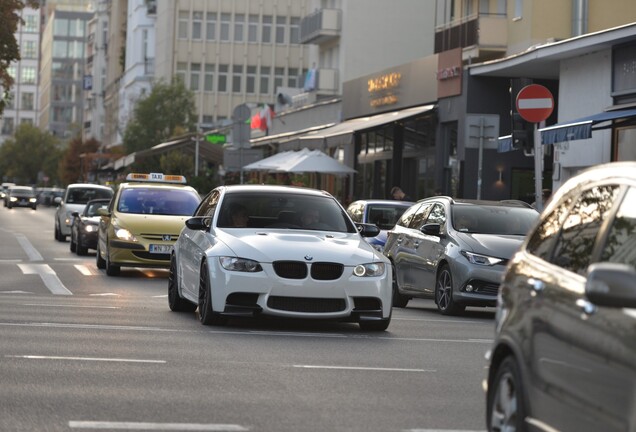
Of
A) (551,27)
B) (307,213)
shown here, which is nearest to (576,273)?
(307,213)

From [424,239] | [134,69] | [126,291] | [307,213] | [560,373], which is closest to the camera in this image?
[560,373]

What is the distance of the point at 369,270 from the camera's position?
1573 cm

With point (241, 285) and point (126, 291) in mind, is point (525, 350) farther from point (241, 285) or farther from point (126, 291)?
point (126, 291)

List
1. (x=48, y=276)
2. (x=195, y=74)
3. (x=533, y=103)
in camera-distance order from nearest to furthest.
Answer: (x=533, y=103)
(x=48, y=276)
(x=195, y=74)

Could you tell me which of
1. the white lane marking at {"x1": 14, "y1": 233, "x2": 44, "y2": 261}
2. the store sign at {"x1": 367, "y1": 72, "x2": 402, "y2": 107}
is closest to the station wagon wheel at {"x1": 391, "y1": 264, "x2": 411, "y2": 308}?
the white lane marking at {"x1": 14, "y1": 233, "x2": 44, "y2": 261}

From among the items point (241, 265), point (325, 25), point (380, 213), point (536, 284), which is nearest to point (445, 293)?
point (241, 265)

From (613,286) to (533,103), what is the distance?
1703 centimetres

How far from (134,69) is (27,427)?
389 ft

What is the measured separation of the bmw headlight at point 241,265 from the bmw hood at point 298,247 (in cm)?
5

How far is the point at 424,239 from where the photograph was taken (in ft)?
69.0

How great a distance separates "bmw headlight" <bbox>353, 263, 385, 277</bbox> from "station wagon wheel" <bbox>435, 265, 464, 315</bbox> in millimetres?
3960

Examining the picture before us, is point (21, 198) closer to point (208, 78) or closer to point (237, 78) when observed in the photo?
point (208, 78)

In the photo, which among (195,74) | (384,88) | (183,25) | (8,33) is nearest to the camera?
(8,33)

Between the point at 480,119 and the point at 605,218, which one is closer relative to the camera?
the point at 605,218
